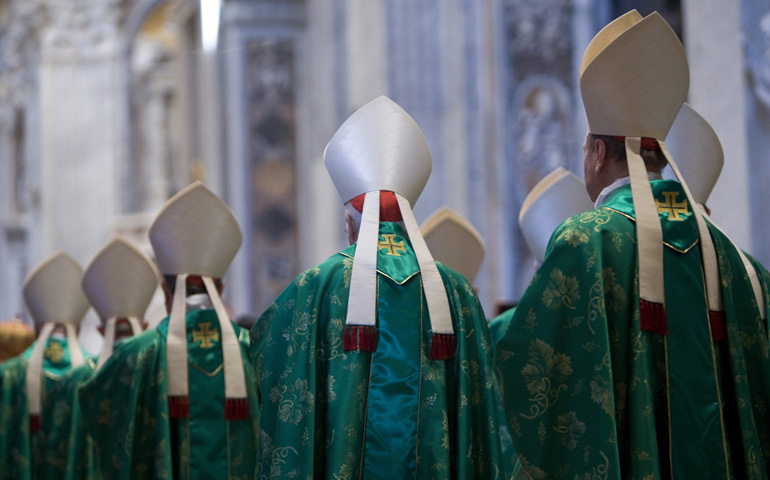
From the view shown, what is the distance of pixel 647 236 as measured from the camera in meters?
2.72

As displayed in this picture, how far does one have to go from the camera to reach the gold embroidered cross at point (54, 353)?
546 centimetres

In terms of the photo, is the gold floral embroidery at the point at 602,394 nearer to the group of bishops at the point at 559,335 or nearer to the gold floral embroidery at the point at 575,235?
the group of bishops at the point at 559,335

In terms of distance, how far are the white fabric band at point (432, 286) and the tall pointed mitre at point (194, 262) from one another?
1180mm

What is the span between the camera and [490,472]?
9.84 feet

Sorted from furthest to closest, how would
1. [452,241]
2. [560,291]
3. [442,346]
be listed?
[452,241], [442,346], [560,291]

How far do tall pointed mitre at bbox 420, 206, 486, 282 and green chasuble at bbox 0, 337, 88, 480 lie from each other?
6.88 ft

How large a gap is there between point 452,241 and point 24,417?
243cm

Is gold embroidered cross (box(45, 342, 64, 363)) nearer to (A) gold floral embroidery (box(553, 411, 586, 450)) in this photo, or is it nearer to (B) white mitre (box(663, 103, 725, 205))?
(B) white mitre (box(663, 103, 725, 205))

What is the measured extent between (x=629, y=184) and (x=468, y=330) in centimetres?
66

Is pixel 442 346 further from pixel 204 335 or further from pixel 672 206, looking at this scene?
pixel 204 335

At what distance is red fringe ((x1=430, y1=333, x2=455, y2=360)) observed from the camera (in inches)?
119

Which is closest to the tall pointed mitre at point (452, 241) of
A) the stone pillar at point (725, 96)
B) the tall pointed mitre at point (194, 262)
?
the tall pointed mitre at point (194, 262)

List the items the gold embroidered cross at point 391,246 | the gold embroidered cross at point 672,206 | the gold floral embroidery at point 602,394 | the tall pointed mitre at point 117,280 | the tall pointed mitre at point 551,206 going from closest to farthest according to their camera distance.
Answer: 1. the gold floral embroidery at point 602,394
2. the gold embroidered cross at point 672,206
3. the gold embroidered cross at point 391,246
4. the tall pointed mitre at point 551,206
5. the tall pointed mitre at point 117,280

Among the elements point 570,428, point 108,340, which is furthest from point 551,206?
point 108,340
